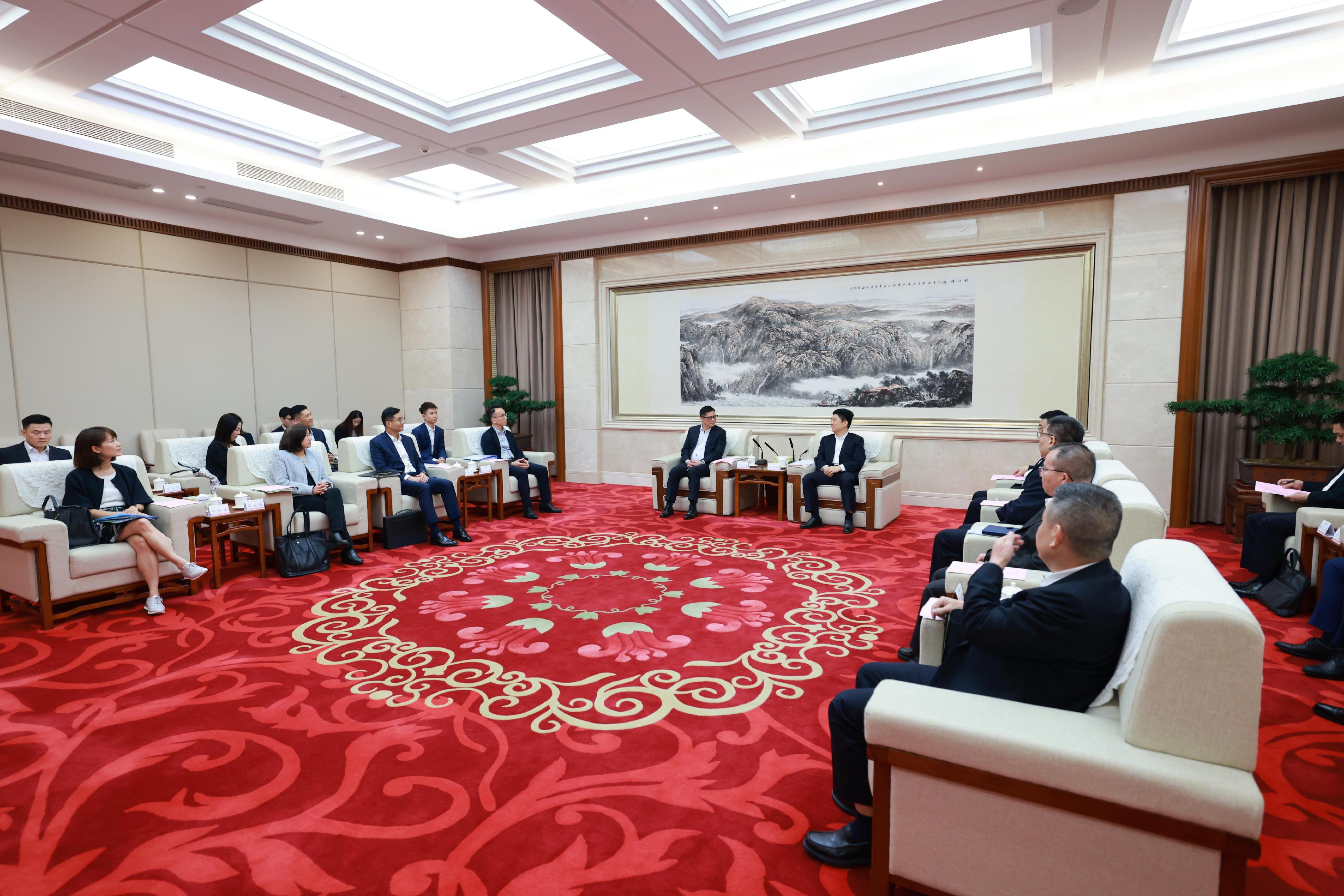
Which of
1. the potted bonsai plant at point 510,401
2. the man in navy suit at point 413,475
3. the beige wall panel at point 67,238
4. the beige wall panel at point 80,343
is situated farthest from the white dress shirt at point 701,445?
the beige wall panel at point 67,238

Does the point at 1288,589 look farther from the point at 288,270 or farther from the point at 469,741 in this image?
the point at 288,270

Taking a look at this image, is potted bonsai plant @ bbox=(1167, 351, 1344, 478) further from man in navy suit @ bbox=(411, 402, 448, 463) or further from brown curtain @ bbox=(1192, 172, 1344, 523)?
man in navy suit @ bbox=(411, 402, 448, 463)

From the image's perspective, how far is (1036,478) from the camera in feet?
15.0

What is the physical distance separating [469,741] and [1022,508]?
334 cm

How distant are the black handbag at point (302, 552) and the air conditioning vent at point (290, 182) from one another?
163 inches

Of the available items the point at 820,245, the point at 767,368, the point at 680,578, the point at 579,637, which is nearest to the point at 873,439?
the point at 767,368

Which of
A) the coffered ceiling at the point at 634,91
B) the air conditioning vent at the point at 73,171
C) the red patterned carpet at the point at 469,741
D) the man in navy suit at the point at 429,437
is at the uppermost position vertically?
the coffered ceiling at the point at 634,91

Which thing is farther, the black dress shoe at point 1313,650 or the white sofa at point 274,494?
the white sofa at point 274,494

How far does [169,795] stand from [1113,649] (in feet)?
10.5

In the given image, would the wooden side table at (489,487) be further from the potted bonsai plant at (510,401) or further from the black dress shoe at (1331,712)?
the black dress shoe at (1331,712)

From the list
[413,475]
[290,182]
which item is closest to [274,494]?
[413,475]

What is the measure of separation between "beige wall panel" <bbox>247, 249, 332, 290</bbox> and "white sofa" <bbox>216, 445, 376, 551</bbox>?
146 inches

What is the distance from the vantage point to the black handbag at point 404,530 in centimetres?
631

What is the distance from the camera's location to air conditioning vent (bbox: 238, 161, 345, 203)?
741 cm
